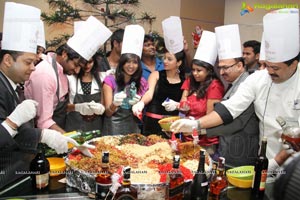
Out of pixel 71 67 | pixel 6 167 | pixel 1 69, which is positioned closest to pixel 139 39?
pixel 71 67

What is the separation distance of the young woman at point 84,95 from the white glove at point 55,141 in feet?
2.75

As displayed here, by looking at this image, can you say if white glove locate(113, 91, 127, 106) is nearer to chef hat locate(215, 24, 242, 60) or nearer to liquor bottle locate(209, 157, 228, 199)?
chef hat locate(215, 24, 242, 60)

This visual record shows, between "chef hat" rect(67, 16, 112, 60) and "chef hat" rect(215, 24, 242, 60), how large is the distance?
3.02 feet

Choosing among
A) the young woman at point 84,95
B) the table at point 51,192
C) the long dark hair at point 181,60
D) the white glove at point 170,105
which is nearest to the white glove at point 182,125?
the table at point 51,192

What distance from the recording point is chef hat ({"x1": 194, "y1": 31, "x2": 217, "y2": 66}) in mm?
2201

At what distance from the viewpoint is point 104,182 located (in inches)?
43.1

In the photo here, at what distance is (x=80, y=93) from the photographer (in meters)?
2.30

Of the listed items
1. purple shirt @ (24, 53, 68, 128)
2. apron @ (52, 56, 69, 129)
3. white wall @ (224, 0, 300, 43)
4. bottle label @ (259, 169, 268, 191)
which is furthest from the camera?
white wall @ (224, 0, 300, 43)

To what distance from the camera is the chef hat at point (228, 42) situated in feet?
6.75

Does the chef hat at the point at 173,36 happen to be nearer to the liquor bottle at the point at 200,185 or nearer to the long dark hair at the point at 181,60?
the long dark hair at the point at 181,60

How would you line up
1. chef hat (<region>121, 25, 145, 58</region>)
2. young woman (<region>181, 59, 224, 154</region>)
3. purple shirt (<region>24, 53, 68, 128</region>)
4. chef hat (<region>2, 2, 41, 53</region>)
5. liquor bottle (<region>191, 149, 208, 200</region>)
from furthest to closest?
chef hat (<region>121, 25, 145, 58</region>), young woman (<region>181, 59, 224, 154</region>), purple shirt (<region>24, 53, 68, 128</region>), chef hat (<region>2, 2, 41, 53</region>), liquor bottle (<region>191, 149, 208, 200</region>)

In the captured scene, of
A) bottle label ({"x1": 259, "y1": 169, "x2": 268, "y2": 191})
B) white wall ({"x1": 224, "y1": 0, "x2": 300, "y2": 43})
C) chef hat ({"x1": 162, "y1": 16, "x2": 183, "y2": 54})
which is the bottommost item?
bottle label ({"x1": 259, "y1": 169, "x2": 268, "y2": 191})

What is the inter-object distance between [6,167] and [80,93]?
1054 millimetres

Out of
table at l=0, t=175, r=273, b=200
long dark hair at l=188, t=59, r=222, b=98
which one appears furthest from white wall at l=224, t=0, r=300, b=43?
table at l=0, t=175, r=273, b=200
